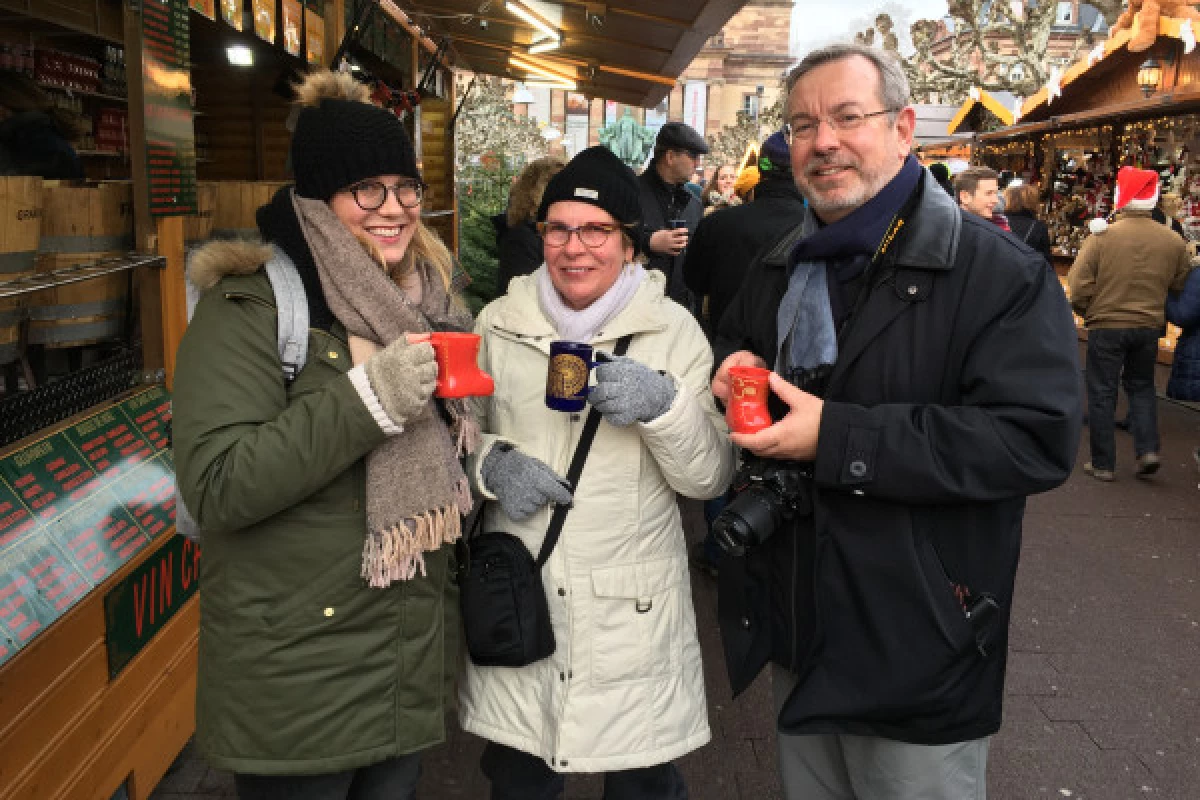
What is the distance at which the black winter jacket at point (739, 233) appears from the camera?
4.90m

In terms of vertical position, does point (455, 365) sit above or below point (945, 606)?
above

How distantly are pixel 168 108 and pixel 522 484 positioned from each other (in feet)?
6.18

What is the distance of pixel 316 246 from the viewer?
198cm

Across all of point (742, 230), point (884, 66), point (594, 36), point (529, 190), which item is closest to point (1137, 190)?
point (742, 230)

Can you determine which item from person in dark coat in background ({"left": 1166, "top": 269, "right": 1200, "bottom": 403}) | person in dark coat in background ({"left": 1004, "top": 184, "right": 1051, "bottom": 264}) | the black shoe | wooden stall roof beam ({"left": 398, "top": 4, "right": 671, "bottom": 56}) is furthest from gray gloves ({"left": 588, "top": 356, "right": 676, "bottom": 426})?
person in dark coat in background ({"left": 1004, "top": 184, "right": 1051, "bottom": 264})

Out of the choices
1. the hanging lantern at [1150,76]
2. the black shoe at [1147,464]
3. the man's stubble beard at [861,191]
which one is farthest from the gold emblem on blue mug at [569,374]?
the hanging lantern at [1150,76]

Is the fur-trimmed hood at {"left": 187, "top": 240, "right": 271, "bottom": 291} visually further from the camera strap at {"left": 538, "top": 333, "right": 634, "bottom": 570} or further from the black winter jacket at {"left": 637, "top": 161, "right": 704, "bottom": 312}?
the black winter jacket at {"left": 637, "top": 161, "right": 704, "bottom": 312}

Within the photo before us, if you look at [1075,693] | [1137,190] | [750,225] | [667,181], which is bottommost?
[1075,693]

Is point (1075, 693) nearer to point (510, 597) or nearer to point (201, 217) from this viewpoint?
point (510, 597)

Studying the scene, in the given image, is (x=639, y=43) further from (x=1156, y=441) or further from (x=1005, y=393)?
(x=1005, y=393)

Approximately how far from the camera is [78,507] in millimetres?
2633

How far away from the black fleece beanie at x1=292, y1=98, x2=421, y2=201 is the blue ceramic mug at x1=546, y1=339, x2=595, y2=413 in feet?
1.71

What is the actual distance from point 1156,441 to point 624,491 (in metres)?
6.30

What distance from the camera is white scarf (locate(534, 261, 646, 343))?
238cm
